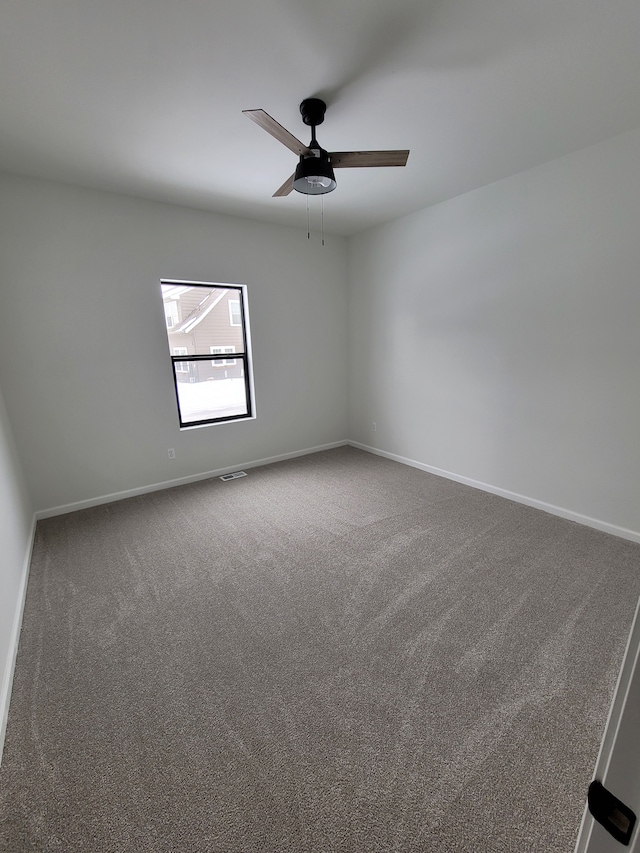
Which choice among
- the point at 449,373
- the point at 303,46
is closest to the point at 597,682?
the point at 449,373

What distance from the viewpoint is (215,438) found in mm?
3988

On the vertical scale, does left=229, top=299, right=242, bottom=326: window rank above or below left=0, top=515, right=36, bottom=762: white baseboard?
above

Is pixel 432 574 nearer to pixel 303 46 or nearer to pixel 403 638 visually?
pixel 403 638

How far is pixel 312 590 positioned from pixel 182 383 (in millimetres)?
2592

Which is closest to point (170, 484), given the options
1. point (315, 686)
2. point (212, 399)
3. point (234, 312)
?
point (212, 399)

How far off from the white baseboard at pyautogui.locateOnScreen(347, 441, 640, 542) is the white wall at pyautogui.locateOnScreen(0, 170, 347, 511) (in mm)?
1728

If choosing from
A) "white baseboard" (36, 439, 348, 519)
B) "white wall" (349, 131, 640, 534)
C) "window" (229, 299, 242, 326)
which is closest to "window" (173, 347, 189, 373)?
"window" (229, 299, 242, 326)

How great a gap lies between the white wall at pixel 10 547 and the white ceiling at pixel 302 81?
→ 207 centimetres

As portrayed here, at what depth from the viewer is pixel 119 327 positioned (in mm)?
3262

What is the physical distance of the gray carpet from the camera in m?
1.13

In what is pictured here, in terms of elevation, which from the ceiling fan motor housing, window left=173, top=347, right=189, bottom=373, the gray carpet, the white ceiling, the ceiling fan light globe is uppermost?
the white ceiling

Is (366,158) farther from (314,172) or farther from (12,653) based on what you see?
(12,653)

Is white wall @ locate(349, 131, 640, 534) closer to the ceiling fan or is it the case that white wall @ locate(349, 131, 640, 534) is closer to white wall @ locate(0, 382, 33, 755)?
the ceiling fan

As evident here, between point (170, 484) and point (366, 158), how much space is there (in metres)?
3.32
